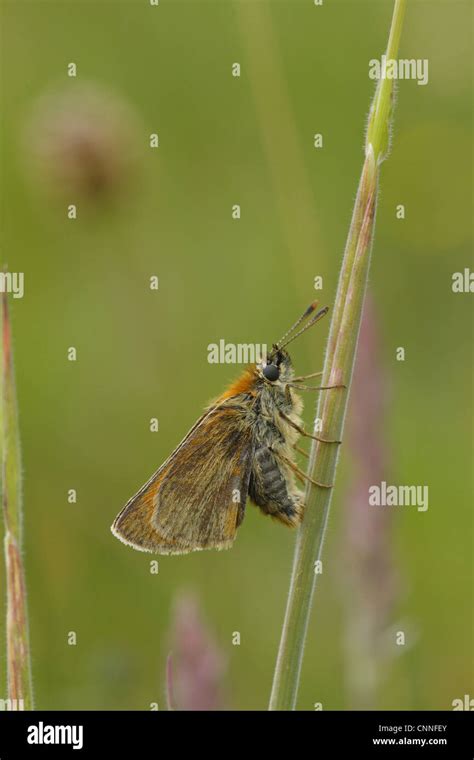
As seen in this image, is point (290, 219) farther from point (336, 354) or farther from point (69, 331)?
point (336, 354)

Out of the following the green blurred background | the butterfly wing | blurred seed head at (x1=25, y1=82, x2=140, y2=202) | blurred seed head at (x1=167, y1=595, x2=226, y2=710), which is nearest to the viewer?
blurred seed head at (x1=167, y1=595, x2=226, y2=710)

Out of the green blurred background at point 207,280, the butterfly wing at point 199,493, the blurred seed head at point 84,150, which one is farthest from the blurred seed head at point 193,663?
the blurred seed head at point 84,150

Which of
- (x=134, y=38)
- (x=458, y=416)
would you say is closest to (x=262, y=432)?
(x=458, y=416)

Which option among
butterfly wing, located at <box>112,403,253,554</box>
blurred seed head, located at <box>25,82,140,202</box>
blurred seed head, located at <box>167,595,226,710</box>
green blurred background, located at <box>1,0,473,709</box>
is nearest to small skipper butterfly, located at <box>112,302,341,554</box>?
butterfly wing, located at <box>112,403,253,554</box>

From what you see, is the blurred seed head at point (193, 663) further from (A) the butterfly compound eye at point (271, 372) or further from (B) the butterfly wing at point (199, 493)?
(A) the butterfly compound eye at point (271, 372)

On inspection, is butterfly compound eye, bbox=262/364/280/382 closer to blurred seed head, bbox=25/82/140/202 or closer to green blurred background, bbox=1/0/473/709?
green blurred background, bbox=1/0/473/709

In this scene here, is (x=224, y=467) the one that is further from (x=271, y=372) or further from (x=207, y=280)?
(x=207, y=280)
